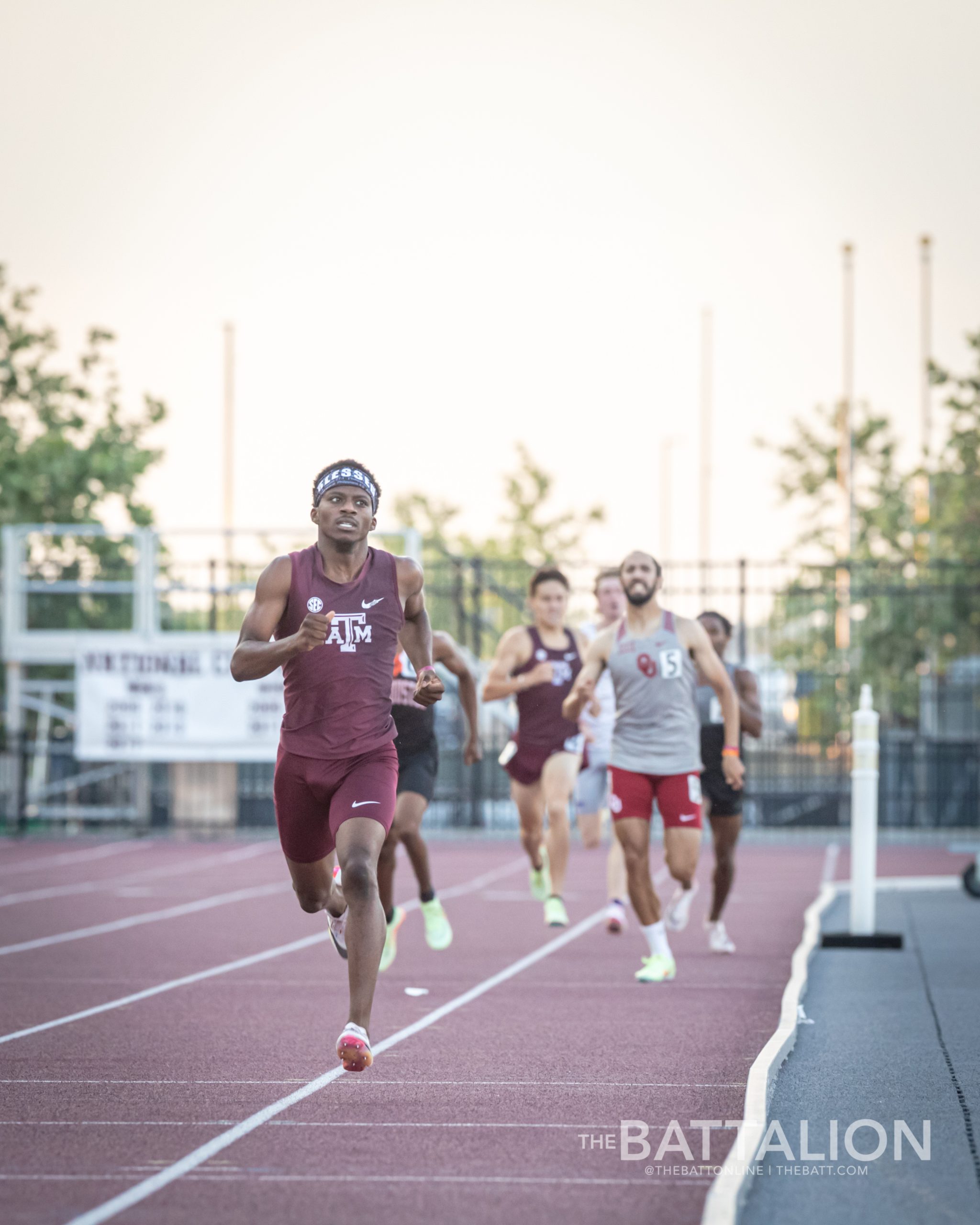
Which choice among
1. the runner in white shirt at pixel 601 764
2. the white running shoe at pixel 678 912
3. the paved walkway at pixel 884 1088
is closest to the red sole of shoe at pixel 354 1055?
the paved walkway at pixel 884 1088

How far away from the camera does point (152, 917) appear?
46.3 ft

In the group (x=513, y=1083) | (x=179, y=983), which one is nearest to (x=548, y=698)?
(x=179, y=983)

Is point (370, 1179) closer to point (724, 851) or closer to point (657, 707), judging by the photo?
point (657, 707)

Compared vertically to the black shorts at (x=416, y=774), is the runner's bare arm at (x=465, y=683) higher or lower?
higher

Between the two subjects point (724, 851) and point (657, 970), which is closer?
point (657, 970)

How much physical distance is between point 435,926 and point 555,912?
1.33 metres

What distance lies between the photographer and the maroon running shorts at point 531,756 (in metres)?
12.1

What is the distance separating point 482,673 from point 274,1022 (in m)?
16.1

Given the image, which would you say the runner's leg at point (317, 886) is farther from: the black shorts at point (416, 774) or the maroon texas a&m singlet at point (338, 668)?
the black shorts at point (416, 774)

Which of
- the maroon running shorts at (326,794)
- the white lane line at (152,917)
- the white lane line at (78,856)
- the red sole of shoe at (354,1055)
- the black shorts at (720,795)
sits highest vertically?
the maroon running shorts at (326,794)

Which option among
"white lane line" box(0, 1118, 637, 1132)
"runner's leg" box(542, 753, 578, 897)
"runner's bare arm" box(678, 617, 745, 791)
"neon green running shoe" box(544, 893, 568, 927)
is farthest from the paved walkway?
"runner's leg" box(542, 753, 578, 897)

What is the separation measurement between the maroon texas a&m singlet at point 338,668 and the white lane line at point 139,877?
915 centimetres

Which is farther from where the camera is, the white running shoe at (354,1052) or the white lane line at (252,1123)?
the white running shoe at (354,1052)

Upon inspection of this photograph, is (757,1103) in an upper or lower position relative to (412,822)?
lower
